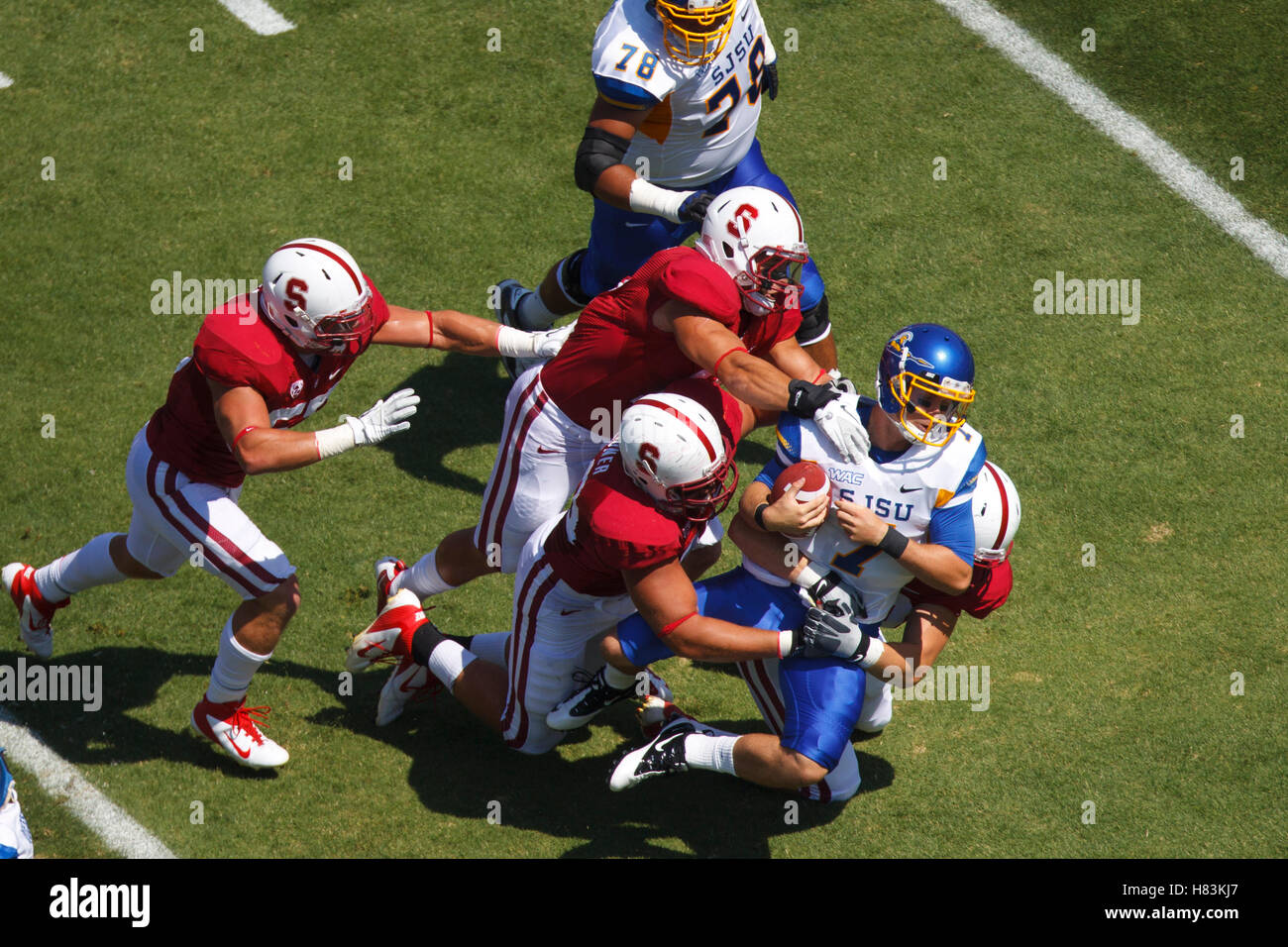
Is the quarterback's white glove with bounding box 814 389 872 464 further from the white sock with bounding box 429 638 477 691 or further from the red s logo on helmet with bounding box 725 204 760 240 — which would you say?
the white sock with bounding box 429 638 477 691

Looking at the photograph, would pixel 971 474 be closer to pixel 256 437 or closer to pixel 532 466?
pixel 532 466

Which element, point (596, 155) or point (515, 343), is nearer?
point (515, 343)

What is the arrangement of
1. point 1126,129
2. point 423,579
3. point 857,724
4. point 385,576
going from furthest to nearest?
point 1126,129 → point 385,576 → point 423,579 → point 857,724

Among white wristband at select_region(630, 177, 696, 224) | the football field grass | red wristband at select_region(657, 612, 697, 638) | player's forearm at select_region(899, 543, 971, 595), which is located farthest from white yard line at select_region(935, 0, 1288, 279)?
red wristband at select_region(657, 612, 697, 638)

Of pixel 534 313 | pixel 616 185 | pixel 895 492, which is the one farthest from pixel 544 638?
pixel 534 313

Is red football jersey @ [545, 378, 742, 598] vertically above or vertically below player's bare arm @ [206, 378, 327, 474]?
below

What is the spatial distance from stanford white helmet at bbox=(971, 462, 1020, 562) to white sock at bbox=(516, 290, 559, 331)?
3.05 m

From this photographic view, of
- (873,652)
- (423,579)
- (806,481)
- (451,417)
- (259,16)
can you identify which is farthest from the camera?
(259,16)

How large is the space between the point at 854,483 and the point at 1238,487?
Answer: 121 inches

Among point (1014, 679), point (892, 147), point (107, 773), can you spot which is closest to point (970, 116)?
point (892, 147)

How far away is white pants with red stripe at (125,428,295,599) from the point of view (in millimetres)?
5855

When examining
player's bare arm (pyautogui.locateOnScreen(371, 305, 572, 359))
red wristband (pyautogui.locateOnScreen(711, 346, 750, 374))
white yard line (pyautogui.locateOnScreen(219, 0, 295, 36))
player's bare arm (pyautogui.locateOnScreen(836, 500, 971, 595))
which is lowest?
player's bare arm (pyautogui.locateOnScreen(836, 500, 971, 595))

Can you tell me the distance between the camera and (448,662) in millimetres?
6059

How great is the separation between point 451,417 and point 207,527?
7.45 feet
